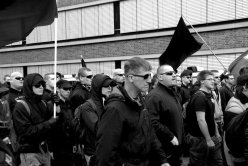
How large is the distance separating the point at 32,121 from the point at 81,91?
6.15ft

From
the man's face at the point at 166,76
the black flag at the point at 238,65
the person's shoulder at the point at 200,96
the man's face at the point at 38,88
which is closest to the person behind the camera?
the man's face at the point at 38,88

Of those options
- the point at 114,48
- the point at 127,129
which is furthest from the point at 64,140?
the point at 114,48

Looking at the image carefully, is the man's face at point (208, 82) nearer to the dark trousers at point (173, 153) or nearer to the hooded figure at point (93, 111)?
the dark trousers at point (173, 153)

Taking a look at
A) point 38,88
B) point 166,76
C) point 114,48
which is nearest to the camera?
point 38,88

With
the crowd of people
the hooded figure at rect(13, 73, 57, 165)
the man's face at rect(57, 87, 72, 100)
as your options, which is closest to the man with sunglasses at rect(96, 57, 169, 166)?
the crowd of people

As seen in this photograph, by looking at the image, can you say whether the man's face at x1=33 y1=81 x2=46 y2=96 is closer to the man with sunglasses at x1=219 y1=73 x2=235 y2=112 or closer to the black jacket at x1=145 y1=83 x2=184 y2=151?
the black jacket at x1=145 y1=83 x2=184 y2=151

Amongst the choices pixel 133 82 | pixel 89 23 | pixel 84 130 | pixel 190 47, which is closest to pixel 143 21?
pixel 89 23

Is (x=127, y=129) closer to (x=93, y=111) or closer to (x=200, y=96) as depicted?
(x=93, y=111)

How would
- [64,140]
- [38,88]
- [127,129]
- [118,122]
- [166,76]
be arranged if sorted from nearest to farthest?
[118,122] < [127,129] < [38,88] < [166,76] < [64,140]

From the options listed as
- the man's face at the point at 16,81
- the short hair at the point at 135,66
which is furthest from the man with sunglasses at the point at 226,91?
the short hair at the point at 135,66

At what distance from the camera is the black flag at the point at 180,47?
1111 centimetres

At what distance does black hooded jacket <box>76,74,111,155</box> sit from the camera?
591cm

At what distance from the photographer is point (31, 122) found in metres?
6.10

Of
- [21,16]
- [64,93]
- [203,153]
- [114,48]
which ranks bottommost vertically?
[203,153]
